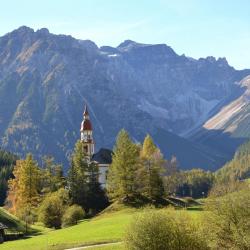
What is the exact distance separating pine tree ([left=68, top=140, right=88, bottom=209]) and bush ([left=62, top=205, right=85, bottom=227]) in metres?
7.99

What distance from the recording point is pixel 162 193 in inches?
4264

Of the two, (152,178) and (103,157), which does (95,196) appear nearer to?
(152,178)

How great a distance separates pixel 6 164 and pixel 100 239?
125594 millimetres

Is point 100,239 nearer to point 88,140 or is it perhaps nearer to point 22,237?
point 22,237

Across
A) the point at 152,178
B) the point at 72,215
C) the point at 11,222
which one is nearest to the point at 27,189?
the point at 11,222

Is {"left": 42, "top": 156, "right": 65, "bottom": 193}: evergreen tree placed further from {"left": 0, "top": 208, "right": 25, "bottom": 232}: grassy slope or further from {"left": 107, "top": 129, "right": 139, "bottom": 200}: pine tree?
{"left": 107, "top": 129, "right": 139, "bottom": 200}: pine tree

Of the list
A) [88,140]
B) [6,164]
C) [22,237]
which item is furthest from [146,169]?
[6,164]

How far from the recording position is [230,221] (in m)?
53.1

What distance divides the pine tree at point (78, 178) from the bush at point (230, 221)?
62.7 m

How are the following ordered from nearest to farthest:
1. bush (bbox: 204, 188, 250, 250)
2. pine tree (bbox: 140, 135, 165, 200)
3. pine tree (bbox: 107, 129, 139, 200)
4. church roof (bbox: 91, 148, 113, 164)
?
bush (bbox: 204, 188, 250, 250)
pine tree (bbox: 107, 129, 139, 200)
pine tree (bbox: 140, 135, 165, 200)
church roof (bbox: 91, 148, 113, 164)

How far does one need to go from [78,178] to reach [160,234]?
66.1 metres

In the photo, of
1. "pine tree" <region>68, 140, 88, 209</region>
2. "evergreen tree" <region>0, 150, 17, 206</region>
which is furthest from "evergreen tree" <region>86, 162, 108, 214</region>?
"evergreen tree" <region>0, 150, 17, 206</region>

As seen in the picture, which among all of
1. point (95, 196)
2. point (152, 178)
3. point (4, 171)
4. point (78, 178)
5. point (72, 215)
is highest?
point (152, 178)

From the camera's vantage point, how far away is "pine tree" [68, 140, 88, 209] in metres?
114
